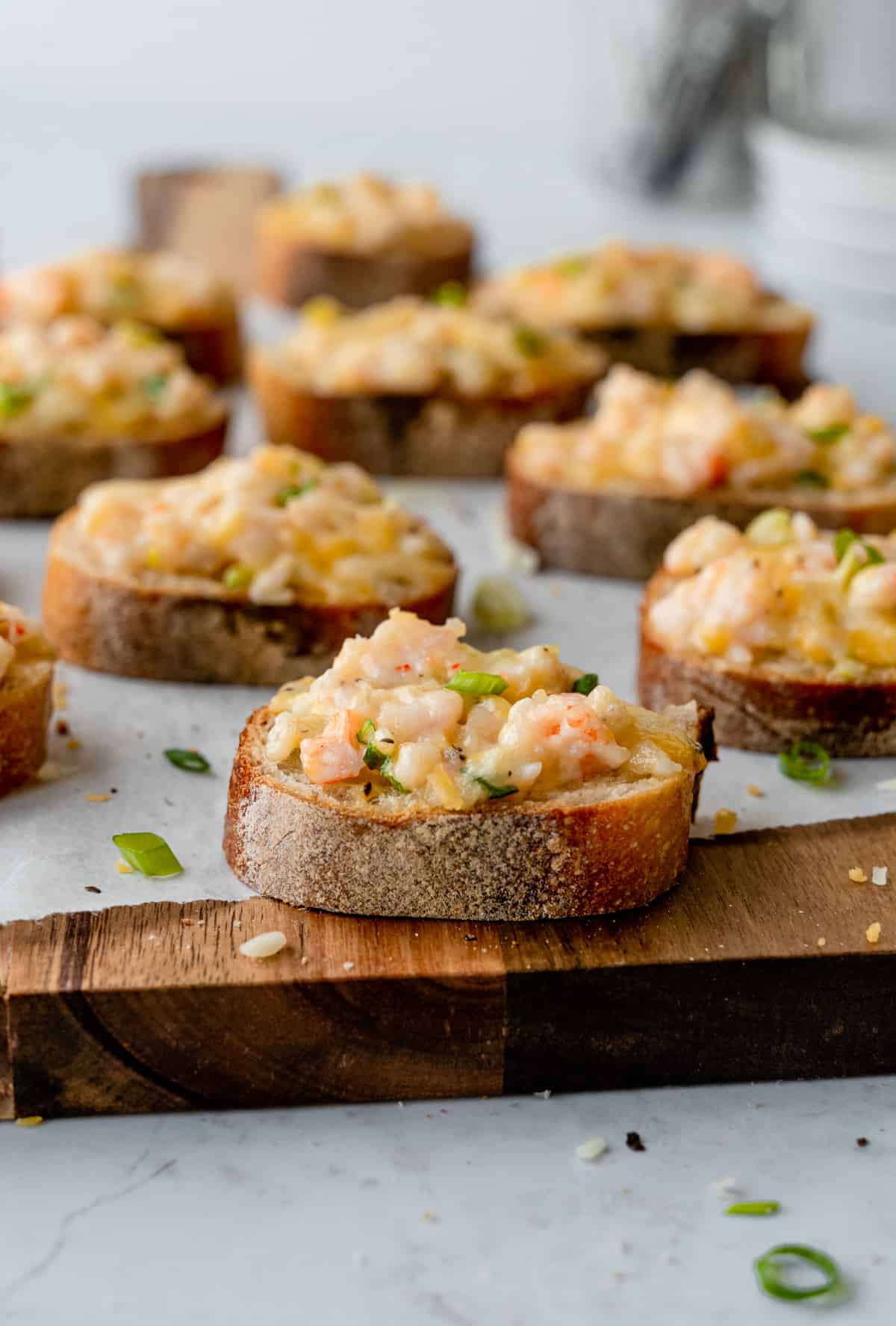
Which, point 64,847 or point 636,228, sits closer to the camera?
point 64,847

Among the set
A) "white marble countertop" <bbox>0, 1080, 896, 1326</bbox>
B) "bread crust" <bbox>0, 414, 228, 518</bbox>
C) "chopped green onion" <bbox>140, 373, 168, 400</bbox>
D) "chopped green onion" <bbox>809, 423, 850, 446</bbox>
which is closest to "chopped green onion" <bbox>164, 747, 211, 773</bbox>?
"white marble countertop" <bbox>0, 1080, 896, 1326</bbox>

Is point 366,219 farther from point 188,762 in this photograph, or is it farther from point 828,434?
point 188,762

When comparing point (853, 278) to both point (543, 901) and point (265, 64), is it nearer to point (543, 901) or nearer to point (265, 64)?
point (543, 901)

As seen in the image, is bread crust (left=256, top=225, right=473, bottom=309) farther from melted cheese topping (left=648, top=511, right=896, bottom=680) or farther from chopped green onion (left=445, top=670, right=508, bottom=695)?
chopped green onion (left=445, top=670, right=508, bottom=695)

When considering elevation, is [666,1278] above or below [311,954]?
below

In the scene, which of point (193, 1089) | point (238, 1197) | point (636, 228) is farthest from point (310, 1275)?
point (636, 228)

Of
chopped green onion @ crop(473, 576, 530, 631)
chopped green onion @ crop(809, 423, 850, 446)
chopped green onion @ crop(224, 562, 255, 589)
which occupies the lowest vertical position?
chopped green onion @ crop(473, 576, 530, 631)
